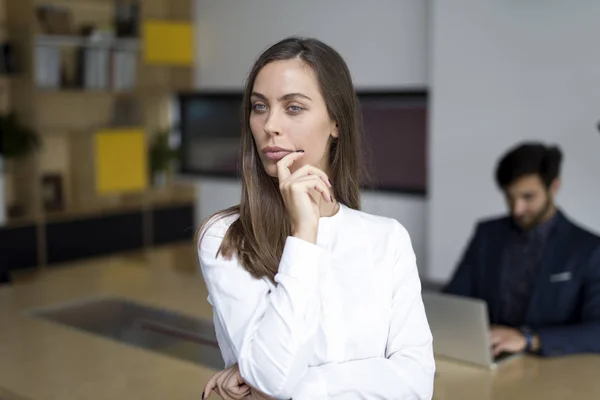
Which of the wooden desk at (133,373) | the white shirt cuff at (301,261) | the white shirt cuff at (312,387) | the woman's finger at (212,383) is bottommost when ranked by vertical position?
the wooden desk at (133,373)

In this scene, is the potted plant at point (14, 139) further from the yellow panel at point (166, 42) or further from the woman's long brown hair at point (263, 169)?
the woman's long brown hair at point (263, 169)

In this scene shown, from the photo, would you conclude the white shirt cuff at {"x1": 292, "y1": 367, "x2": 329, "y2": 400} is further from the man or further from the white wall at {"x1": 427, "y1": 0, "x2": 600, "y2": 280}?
the white wall at {"x1": 427, "y1": 0, "x2": 600, "y2": 280}

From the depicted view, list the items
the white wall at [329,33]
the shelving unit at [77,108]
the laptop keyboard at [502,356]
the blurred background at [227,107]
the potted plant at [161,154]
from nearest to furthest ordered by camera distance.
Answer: the laptop keyboard at [502,356] → the blurred background at [227,107] → the white wall at [329,33] → the shelving unit at [77,108] → the potted plant at [161,154]

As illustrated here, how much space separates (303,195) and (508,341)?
1.28 metres

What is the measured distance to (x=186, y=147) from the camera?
20.0ft

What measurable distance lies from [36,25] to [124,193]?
54.5 inches

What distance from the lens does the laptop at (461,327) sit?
7.09 feet

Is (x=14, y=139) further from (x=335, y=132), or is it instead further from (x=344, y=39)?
(x=335, y=132)

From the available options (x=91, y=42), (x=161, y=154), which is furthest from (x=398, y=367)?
(x=161, y=154)

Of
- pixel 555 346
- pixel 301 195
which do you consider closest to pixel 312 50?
pixel 301 195

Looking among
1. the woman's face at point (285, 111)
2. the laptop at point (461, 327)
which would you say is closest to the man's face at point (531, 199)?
the laptop at point (461, 327)

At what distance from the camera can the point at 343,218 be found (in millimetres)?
1438

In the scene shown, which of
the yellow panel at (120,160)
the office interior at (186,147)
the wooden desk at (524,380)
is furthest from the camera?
the yellow panel at (120,160)

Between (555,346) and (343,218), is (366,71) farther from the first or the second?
(343,218)
